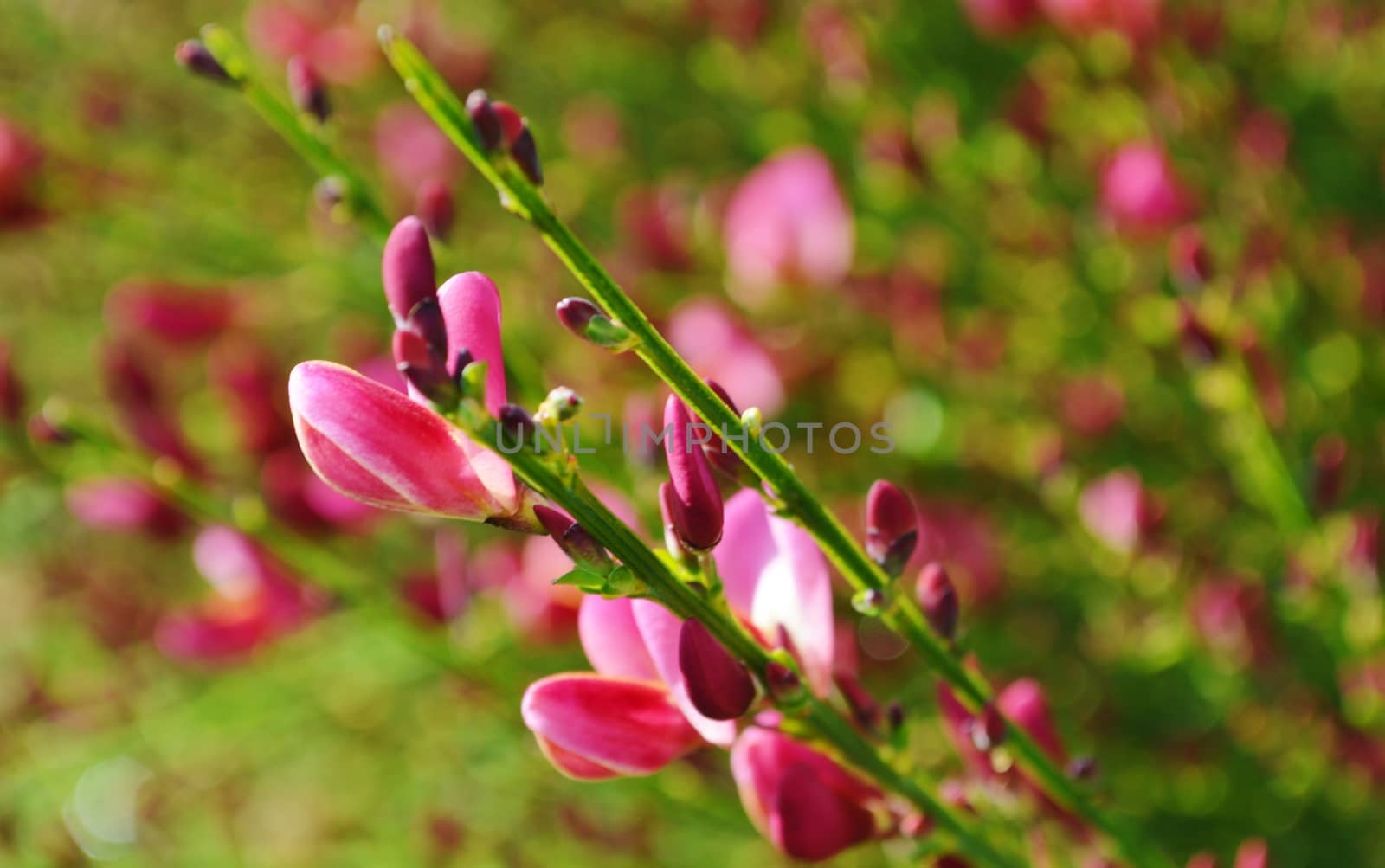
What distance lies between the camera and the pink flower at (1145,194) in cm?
88

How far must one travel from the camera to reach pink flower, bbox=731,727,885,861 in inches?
16.6

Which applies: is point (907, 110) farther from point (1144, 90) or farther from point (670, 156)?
point (670, 156)

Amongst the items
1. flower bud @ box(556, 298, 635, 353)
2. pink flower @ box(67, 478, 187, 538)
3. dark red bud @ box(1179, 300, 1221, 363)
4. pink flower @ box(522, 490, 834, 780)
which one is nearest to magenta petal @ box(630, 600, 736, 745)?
pink flower @ box(522, 490, 834, 780)

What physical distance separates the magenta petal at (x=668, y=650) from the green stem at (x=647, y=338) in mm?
62

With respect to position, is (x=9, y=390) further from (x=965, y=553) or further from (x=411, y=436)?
(x=965, y=553)

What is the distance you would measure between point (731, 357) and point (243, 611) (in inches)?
17.5

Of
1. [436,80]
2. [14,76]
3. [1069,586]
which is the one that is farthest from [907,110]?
[14,76]

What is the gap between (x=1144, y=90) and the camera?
965 millimetres

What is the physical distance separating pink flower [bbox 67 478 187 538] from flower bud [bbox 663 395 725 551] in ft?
2.05

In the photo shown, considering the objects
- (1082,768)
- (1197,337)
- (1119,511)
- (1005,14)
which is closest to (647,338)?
(1082,768)

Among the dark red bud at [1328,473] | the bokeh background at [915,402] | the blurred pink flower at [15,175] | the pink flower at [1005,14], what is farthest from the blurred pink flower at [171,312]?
the dark red bud at [1328,473]

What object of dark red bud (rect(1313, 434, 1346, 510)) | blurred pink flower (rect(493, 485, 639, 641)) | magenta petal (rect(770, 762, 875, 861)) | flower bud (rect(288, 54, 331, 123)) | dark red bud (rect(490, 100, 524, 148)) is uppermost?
flower bud (rect(288, 54, 331, 123))

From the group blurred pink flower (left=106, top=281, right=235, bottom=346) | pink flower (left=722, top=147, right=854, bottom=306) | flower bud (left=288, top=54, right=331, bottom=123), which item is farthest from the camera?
blurred pink flower (left=106, top=281, right=235, bottom=346)

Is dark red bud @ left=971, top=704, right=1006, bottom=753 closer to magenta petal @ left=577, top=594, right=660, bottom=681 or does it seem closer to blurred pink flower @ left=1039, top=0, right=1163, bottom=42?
magenta petal @ left=577, top=594, right=660, bottom=681
